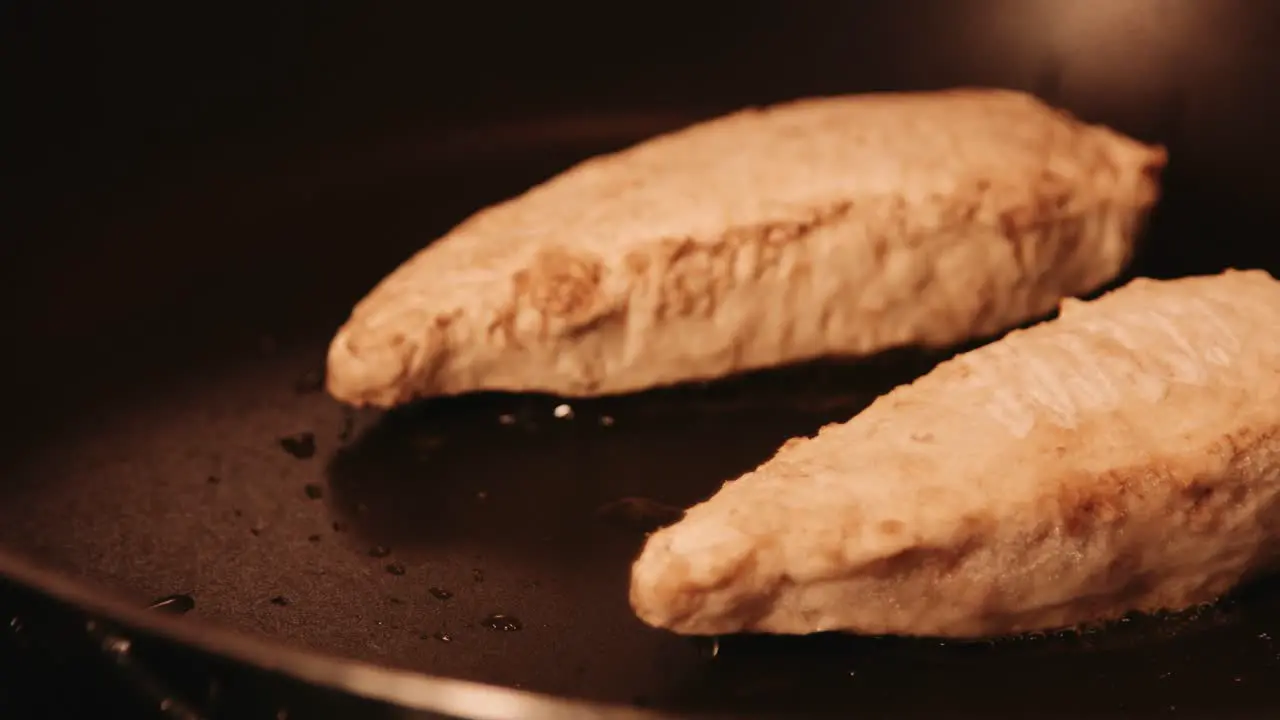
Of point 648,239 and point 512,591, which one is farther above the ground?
point 648,239

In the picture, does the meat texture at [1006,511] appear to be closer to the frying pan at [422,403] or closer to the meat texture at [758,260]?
the frying pan at [422,403]

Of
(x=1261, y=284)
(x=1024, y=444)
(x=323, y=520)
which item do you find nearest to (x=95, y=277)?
(x=323, y=520)

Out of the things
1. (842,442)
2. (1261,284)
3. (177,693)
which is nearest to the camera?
(177,693)

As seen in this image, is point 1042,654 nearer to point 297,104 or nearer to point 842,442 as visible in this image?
point 842,442

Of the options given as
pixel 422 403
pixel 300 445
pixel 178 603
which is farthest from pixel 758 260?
pixel 178 603

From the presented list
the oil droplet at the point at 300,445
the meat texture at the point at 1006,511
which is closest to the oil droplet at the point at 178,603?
the oil droplet at the point at 300,445

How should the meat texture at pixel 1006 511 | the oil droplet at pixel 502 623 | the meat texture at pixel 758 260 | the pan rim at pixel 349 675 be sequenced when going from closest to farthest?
the pan rim at pixel 349 675, the meat texture at pixel 1006 511, the oil droplet at pixel 502 623, the meat texture at pixel 758 260

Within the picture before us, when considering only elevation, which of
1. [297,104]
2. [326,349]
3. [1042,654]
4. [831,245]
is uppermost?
[297,104]

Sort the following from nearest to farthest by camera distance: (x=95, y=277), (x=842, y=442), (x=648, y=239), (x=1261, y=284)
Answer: (x=842, y=442) → (x=1261, y=284) → (x=648, y=239) → (x=95, y=277)

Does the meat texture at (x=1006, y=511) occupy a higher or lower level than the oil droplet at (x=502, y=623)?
higher
